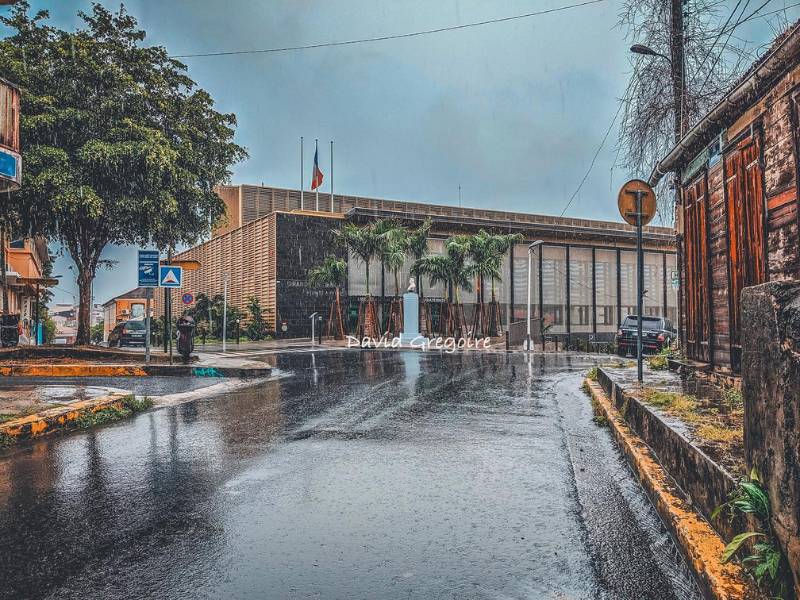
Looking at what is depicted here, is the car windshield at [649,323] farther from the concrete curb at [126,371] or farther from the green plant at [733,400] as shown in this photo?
the green plant at [733,400]

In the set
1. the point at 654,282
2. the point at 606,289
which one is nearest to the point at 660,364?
the point at 606,289

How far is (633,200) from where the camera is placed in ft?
31.3

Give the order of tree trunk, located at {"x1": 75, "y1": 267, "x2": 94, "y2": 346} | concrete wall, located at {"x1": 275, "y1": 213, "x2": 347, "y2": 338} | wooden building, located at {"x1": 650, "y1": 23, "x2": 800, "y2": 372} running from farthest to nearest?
concrete wall, located at {"x1": 275, "y1": 213, "x2": 347, "y2": 338}, tree trunk, located at {"x1": 75, "y1": 267, "x2": 94, "y2": 346}, wooden building, located at {"x1": 650, "y1": 23, "x2": 800, "y2": 372}

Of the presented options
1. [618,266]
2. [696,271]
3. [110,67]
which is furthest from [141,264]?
[618,266]

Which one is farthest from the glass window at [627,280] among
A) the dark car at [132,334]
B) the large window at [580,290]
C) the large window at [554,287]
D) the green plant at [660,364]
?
the dark car at [132,334]

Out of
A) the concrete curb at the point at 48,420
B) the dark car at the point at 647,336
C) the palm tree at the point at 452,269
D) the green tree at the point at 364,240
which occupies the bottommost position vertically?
the concrete curb at the point at 48,420

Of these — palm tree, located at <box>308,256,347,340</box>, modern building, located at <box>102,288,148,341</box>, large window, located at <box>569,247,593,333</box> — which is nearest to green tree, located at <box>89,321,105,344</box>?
modern building, located at <box>102,288,148,341</box>

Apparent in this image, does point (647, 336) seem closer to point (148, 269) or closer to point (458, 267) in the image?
point (458, 267)

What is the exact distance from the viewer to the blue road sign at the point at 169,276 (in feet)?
47.0

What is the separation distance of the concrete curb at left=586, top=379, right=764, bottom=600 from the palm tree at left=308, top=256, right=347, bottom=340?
26.7m

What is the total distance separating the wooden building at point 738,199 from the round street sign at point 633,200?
0.89 meters

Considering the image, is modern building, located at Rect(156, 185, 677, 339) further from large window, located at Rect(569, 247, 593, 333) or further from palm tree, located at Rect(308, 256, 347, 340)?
palm tree, located at Rect(308, 256, 347, 340)

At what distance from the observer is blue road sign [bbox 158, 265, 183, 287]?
14.3 meters

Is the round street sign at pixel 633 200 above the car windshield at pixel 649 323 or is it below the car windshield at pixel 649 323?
above
